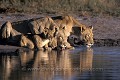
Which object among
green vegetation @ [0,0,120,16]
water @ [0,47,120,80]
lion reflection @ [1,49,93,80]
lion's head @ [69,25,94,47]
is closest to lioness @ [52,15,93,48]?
lion's head @ [69,25,94,47]

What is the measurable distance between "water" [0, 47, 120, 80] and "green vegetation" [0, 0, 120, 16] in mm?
10931

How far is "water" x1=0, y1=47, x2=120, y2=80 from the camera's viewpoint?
16188 millimetres

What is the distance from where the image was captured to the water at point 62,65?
53.1 feet

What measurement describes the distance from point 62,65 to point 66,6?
17873 mm

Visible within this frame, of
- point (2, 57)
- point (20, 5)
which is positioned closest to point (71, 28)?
point (2, 57)

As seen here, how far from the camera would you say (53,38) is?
2438cm

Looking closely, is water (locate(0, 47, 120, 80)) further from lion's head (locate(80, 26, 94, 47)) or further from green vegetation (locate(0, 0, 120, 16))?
green vegetation (locate(0, 0, 120, 16))

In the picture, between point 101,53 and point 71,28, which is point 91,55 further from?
point 71,28

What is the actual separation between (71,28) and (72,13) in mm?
8700

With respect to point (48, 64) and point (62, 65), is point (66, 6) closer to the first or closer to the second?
point (48, 64)

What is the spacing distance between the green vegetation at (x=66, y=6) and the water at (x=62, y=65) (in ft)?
35.9

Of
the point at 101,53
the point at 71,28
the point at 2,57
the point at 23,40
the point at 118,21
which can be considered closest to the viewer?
the point at 2,57

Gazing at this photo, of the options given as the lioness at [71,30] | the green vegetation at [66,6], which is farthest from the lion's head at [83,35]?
the green vegetation at [66,6]

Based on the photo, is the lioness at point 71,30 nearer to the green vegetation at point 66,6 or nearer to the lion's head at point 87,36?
the lion's head at point 87,36
